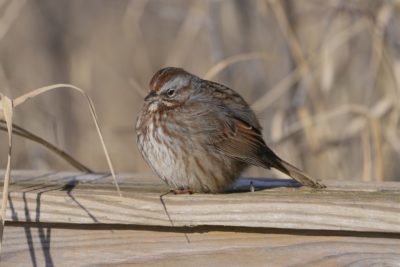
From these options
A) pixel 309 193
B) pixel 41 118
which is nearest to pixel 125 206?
pixel 309 193

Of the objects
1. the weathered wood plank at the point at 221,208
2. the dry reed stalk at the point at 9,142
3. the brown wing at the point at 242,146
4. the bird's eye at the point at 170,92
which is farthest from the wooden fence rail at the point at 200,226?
the bird's eye at the point at 170,92

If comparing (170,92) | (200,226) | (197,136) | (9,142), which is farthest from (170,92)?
(9,142)

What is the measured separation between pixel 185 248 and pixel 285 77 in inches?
59.0

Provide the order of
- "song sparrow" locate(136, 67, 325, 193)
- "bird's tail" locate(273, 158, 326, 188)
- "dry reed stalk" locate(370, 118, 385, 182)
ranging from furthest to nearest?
"dry reed stalk" locate(370, 118, 385, 182)
"song sparrow" locate(136, 67, 325, 193)
"bird's tail" locate(273, 158, 326, 188)

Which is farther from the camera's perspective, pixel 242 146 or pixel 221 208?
pixel 242 146

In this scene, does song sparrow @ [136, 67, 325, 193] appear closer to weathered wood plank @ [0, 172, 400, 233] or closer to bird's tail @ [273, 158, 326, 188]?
bird's tail @ [273, 158, 326, 188]

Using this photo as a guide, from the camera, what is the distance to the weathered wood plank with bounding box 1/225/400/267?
2064mm

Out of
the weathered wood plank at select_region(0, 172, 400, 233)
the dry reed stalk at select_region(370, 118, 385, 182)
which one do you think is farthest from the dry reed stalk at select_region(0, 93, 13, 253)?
the dry reed stalk at select_region(370, 118, 385, 182)

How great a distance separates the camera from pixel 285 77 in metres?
3.51

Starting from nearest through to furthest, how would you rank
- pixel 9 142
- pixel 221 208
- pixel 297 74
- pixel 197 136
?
pixel 9 142 < pixel 221 208 < pixel 197 136 < pixel 297 74

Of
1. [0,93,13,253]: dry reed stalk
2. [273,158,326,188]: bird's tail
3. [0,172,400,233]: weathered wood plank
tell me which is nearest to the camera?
[0,93,13,253]: dry reed stalk

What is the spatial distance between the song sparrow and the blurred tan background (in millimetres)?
104

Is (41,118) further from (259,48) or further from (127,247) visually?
(127,247)

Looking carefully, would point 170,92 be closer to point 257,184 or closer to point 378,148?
point 257,184
